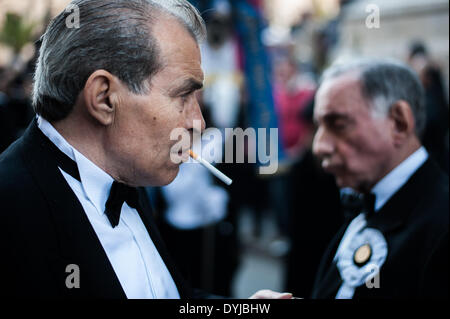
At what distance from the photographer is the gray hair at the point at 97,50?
47.6 inches

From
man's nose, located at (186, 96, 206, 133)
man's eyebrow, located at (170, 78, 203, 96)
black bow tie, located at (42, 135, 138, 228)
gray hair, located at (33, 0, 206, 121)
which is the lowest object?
black bow tie, located at (42, 135, 138, 228)

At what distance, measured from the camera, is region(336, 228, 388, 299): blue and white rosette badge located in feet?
5.66

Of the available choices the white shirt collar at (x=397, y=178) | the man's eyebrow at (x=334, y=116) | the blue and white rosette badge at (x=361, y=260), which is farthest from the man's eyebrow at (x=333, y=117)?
the blue and white rosette badge at (x=361, y=260)

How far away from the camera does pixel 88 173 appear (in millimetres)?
1260

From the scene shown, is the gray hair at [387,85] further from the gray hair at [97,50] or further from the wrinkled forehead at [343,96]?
the gray hair at [97,50]

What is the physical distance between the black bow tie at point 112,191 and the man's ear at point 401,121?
115cm

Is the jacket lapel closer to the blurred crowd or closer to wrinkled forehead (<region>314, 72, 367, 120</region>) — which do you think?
wrinkled forehead (<region>314, 72, 367, 120</region>)

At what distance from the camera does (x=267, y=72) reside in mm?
4258

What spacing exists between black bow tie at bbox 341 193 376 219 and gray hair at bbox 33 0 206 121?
3.74 feet

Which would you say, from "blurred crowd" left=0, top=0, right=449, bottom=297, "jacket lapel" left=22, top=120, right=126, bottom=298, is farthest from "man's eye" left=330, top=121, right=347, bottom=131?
"jacket lapel" left=22, top=120, right=126, bottom=298

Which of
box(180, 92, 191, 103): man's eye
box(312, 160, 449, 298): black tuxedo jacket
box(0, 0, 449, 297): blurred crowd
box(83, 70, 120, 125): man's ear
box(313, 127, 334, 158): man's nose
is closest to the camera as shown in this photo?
box(83, 70, 120, 125): man's ear

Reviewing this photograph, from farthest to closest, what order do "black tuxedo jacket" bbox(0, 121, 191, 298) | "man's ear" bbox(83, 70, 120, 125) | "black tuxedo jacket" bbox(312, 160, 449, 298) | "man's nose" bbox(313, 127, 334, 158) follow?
1. "man's nose" bbox(313, 127, 334, 158)
2. "black tuxedo jacket" bbox(312, 160, 449, 298)
3. "man's ear" bbox(83, 70, 120, 125)
4. "black tuxedo jacket" bbox(0, 121, 191, 298)

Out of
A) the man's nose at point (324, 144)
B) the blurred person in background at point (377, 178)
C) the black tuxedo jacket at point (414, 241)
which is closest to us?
the black tuxedo jacket at point (414, 241)
